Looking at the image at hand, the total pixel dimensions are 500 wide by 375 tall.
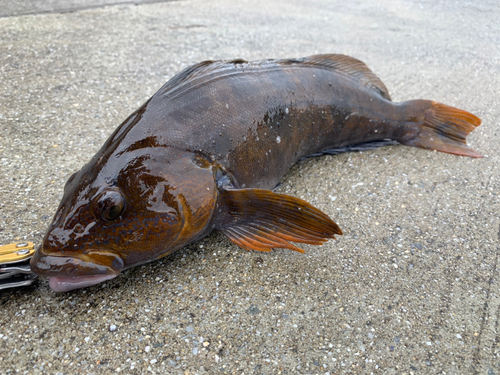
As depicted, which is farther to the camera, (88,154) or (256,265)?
(88,154)

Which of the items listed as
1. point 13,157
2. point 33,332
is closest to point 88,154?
point 13,157

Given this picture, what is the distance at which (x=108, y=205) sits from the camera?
1.94m

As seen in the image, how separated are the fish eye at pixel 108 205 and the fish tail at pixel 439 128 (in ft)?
7.89

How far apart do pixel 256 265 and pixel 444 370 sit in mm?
1060

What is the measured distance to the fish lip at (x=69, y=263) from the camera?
1.91 meters

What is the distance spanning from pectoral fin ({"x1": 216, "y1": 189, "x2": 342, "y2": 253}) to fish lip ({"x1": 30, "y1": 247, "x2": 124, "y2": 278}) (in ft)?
2.17

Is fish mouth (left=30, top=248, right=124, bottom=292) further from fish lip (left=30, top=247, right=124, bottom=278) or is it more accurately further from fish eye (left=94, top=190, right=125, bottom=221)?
fish eye (left=94, top=190, right=125, bottom=221)

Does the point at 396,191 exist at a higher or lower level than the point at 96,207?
lower

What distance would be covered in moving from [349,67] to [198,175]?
5.52 ft

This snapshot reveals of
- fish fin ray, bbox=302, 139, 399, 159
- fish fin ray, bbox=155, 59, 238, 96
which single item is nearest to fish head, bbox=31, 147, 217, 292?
fish fin ray, bbox=155, 59, 238, 96

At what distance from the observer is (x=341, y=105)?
297 centimetres

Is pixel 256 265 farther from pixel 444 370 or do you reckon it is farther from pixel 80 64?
pixel 80 64

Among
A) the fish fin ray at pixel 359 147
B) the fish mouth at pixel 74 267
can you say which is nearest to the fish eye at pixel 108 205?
the fish mouth at pixel 74 267

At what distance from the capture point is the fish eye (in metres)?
1.94
